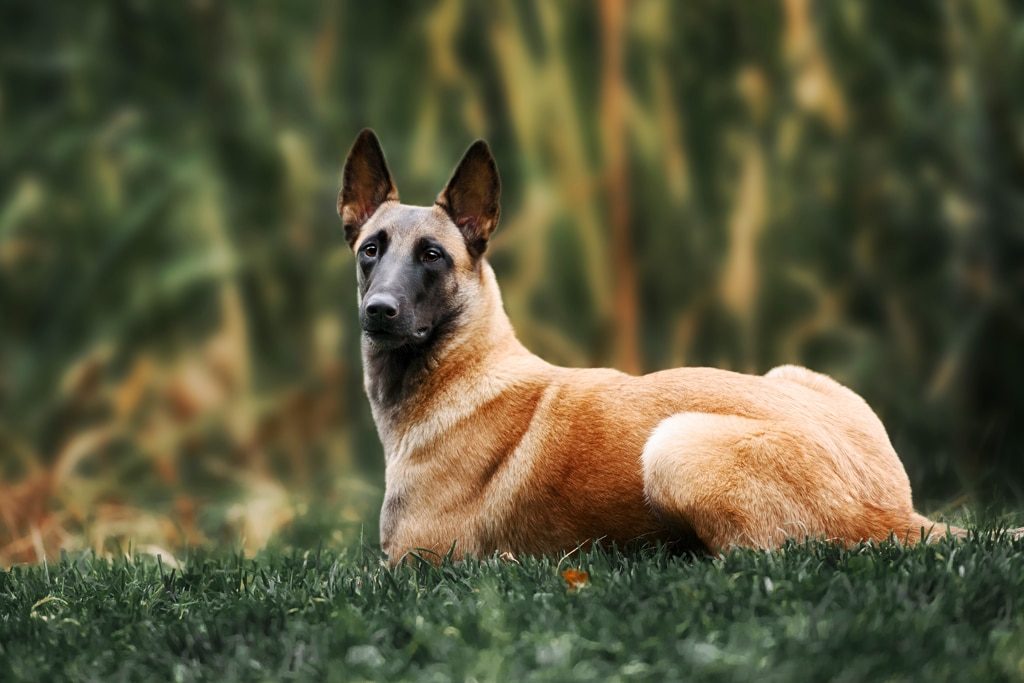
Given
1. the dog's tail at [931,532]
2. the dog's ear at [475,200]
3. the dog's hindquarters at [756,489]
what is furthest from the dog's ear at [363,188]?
the dog's tail at [931,532]

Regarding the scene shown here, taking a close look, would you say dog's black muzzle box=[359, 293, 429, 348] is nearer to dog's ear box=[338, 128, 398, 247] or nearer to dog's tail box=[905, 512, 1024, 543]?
dog's ear box=[338, 128, 398, 247]

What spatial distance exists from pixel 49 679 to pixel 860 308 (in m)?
6.21

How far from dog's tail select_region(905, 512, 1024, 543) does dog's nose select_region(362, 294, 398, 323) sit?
2.03m

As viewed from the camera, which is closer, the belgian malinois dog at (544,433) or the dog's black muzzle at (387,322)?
the belgian malinois dog at (544,433)

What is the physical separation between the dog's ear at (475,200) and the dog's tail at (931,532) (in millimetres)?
2056

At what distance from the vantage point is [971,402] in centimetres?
800

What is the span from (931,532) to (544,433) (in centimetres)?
144

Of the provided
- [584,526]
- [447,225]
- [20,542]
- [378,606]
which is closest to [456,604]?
[378,606]

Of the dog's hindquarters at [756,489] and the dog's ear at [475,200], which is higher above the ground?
the dog's ear at [475,200]

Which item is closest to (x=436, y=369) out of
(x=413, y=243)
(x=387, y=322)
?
(x=387, y=322)

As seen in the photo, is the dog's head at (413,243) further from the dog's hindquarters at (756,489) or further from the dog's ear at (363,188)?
the dog's hindquarters at (756,489)

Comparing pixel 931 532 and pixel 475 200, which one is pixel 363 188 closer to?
pixel 475 200

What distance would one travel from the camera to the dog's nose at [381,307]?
4.63 meters

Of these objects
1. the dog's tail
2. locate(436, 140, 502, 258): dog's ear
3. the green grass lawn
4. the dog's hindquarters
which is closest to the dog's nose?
locate(436, 140, 502, 258): dog's ear
